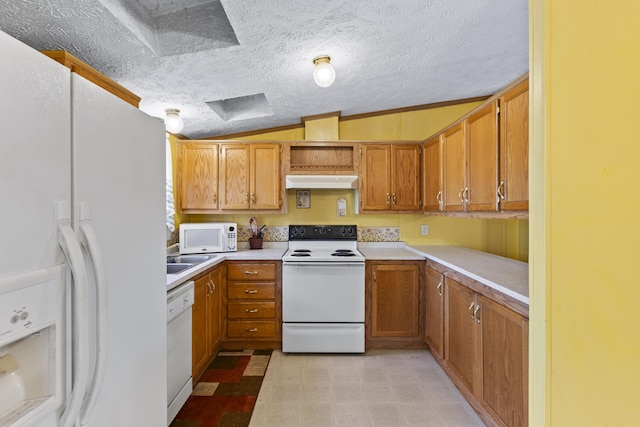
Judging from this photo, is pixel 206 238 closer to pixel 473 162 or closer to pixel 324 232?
pixel 324 232

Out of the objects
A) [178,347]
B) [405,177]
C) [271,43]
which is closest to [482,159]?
[405,177]

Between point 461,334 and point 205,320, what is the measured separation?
6.33 feet

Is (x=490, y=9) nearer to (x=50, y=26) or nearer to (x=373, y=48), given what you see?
(x=373, y=48)

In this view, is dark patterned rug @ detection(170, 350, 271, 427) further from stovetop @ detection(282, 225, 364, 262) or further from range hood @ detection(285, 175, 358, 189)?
range hood @ detection(285, 175, 358, 189)

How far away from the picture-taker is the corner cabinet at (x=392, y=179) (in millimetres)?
3057

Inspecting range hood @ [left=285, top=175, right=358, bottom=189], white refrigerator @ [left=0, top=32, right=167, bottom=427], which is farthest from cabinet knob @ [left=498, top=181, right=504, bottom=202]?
white refrigerator @ [left=0, top=32, right=167, bottom=427]

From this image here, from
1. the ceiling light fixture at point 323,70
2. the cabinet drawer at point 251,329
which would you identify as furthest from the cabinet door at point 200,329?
the ceiling light fixture at point 323,70

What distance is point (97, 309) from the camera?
80 centimetres

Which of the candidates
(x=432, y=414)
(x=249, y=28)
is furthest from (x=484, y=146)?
(x=432, y=414)

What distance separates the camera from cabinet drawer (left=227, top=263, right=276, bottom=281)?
2699mm

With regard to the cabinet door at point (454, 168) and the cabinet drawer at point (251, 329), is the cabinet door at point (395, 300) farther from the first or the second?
the cabinet drawer at point (251, 329)

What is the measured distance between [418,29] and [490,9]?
1.31 ft

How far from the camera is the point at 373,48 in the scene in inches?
76.0

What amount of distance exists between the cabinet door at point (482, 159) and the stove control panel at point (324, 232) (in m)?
1.35
